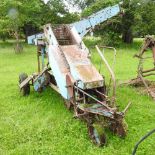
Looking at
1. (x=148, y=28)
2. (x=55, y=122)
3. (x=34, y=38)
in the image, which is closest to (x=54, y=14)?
(x=148, y=28)

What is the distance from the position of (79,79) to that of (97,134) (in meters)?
1.48

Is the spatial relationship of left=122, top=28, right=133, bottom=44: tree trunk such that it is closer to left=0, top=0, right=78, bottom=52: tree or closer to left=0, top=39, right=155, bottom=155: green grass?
left=0, top=0, right=78, bottom=52: tree

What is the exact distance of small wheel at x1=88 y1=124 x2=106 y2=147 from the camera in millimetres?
7377

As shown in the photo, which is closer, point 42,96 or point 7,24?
point 42,96

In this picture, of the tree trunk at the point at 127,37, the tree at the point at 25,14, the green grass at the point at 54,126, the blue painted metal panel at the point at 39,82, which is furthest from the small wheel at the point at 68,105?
the tree trunk at the point at 127,37

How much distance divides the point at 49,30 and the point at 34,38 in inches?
70.1

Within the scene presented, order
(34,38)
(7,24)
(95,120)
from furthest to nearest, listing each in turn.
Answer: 1. (7,24)
2. (34,38)
3. (95,120)

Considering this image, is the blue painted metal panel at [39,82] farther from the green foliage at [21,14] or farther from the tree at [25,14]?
the green foliage at [21,14]

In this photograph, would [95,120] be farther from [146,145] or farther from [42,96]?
[42,96]

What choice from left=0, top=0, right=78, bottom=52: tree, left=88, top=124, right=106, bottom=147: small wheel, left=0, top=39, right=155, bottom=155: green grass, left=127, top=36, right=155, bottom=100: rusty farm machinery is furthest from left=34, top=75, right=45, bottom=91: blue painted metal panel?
left=0, top=0, right=78, bottom=52: tree

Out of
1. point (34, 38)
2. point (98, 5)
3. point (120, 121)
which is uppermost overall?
point (98, 5)

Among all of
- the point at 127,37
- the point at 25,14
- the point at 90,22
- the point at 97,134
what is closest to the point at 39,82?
the point at 90,22

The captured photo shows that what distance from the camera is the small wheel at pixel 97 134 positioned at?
7.38 metres

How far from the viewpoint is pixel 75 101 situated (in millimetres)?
8422
